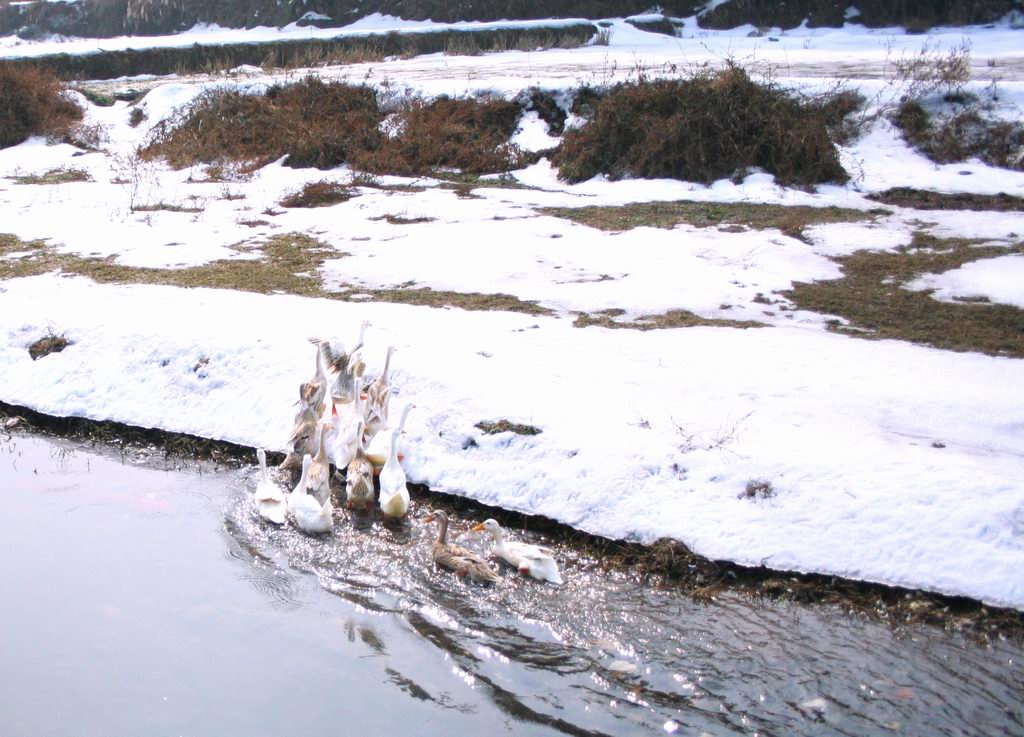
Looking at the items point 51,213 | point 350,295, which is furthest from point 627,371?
point 51,213

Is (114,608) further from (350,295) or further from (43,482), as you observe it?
(350,295)

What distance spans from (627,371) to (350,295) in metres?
3.40

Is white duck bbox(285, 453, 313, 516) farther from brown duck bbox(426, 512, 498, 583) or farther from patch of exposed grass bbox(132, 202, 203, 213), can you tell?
patch of exposed grass bbox(132, 202, 203, 213)

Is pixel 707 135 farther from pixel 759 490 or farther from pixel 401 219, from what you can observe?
pixel 759 490

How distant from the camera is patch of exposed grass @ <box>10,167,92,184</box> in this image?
16.8 metres

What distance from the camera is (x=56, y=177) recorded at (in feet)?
55.9

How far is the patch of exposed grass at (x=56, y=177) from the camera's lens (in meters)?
16.8

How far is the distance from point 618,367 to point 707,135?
7.84m

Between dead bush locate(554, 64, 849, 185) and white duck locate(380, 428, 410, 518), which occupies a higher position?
dead bush locate(554, 64, 849, 185)

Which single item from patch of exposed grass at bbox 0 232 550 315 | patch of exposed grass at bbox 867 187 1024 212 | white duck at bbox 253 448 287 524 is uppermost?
patch of exposed grass at bbox 867 187 1024 212

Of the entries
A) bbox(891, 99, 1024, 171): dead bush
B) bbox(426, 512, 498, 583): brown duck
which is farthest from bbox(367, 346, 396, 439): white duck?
bbox(891, 99, 1024, 171): dead bush

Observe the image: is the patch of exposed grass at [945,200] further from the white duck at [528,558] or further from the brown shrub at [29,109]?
the brown shrub at [29,109]

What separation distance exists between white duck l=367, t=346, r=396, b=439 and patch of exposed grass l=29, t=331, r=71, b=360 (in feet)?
10.9

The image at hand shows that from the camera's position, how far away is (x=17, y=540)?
6.21 m
